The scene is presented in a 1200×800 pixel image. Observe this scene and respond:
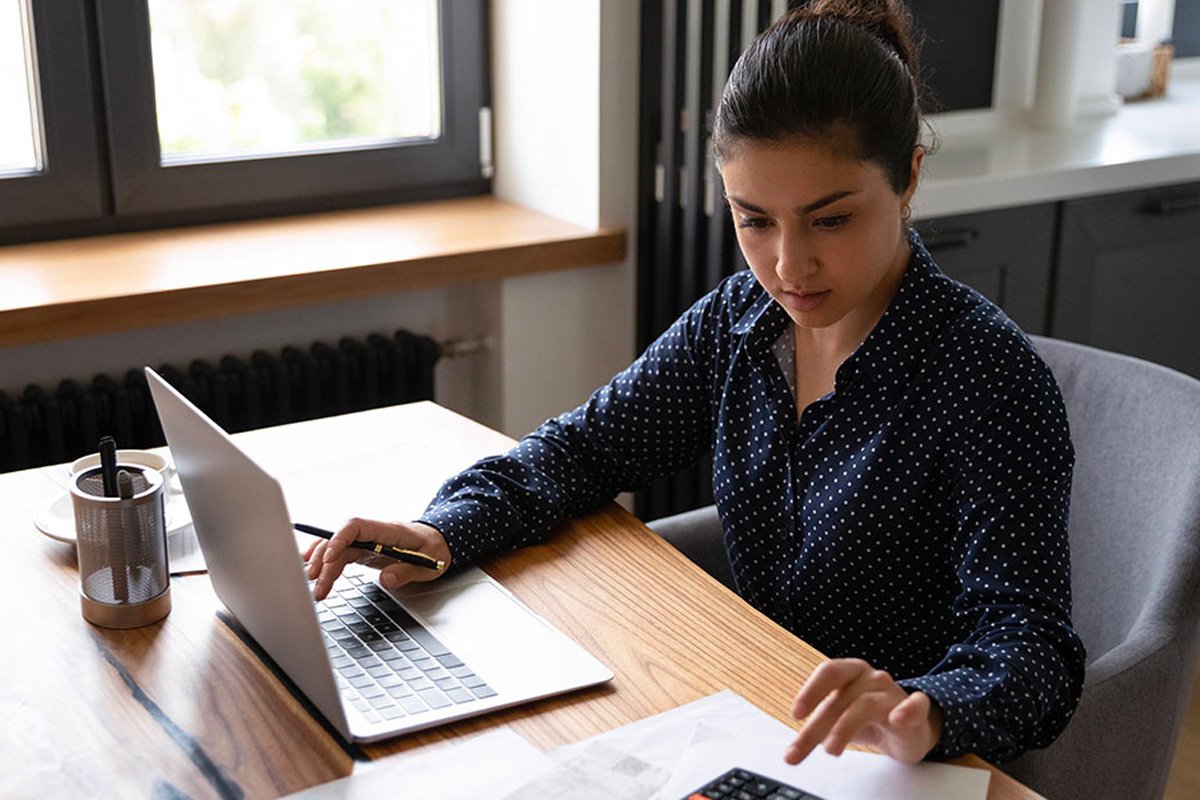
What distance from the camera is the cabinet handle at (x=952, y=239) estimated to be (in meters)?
2.62

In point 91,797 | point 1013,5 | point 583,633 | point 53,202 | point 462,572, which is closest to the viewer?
point 91,797

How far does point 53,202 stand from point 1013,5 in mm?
2033

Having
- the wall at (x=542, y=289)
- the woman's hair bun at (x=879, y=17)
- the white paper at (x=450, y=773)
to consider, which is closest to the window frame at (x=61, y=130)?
the wall at (x=542, y=289)

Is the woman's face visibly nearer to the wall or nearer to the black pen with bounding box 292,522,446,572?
the black pen with bounding box 292,522,446,572

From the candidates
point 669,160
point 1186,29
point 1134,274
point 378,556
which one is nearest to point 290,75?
point 669,160

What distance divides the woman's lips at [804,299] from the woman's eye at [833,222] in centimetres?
6

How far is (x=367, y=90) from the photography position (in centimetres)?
269

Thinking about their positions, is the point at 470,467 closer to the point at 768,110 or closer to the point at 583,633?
the point at 583,633

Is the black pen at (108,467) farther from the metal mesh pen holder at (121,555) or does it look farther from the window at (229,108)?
the window at (229,108)

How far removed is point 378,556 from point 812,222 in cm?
50

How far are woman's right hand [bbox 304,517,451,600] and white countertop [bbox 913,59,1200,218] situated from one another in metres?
1.35

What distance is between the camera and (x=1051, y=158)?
289cm

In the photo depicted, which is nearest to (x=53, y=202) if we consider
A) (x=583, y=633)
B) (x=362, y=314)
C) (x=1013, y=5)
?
(x=362, y=314)

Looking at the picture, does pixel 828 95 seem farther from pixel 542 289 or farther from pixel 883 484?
pixel 542 289
